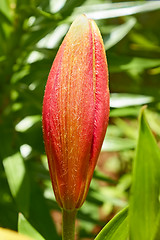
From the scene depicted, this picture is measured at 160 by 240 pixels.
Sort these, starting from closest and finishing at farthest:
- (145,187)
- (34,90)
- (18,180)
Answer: (145,187), (18,180), (34,90)

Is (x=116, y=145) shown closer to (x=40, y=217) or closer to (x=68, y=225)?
(x=40, y=217)

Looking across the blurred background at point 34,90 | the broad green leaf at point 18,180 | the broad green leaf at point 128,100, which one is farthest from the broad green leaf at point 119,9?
the broad green leaf at point 18,180

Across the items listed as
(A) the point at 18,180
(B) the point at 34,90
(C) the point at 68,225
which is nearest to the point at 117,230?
(C) the point at 68,225

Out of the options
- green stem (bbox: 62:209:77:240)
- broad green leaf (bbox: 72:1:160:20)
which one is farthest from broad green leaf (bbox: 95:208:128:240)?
broad green leaf (bbox: 72:1:160:20)

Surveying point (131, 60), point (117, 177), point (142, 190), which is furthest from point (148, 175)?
point (117, 177)

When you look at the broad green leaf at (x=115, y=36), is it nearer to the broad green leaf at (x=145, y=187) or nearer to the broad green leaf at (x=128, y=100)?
the broad green leaf at (x=128, y=100)

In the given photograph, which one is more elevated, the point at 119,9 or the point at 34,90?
the point at 119,9

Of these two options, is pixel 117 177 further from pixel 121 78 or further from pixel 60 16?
pixel 60 16
